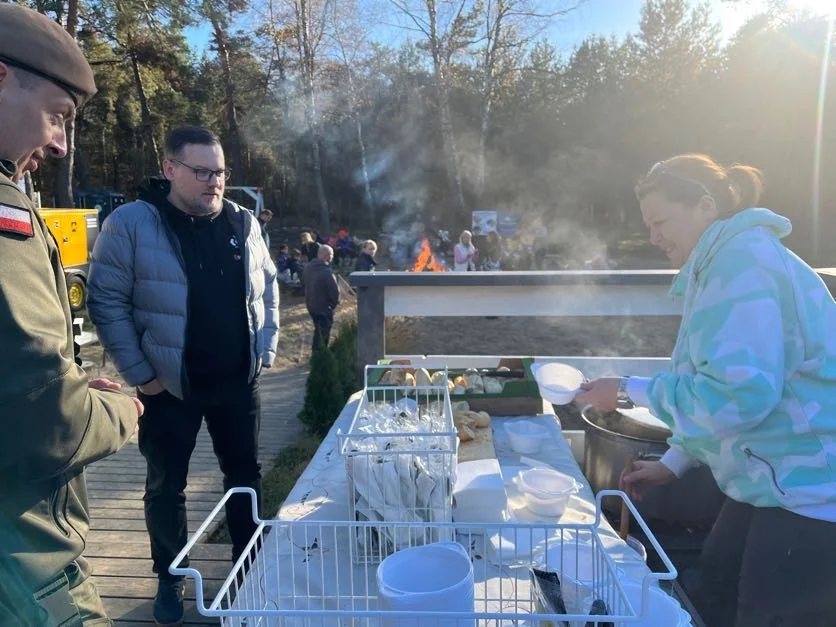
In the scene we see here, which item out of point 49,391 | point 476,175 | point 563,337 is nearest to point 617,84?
point 476,175

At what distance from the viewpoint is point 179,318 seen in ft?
7.56

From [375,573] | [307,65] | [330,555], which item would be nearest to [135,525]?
[330,555]

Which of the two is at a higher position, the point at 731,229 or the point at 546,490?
the point at 731,229

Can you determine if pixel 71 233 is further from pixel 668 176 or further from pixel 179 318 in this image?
pixel 668 176

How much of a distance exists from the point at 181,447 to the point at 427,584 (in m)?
1.65

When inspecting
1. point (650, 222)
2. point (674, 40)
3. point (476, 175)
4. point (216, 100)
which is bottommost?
point (650, 222)

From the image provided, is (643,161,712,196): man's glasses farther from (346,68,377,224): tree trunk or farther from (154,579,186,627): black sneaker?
(346,68,377,224): tree trunk

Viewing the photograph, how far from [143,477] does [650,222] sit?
3.92 meters

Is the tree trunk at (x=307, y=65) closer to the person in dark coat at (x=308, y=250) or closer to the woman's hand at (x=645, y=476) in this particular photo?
the person in dark coat at (x=308, y=250)

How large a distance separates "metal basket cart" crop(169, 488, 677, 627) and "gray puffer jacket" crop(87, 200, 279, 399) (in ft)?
3.20

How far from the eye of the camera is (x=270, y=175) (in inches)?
1231

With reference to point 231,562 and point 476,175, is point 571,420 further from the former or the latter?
point 476,175

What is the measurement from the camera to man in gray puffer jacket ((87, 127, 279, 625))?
227 cm

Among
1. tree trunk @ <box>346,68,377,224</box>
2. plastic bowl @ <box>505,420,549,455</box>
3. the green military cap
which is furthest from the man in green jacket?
tree trunk @ <box>346,68,377,224</box>
